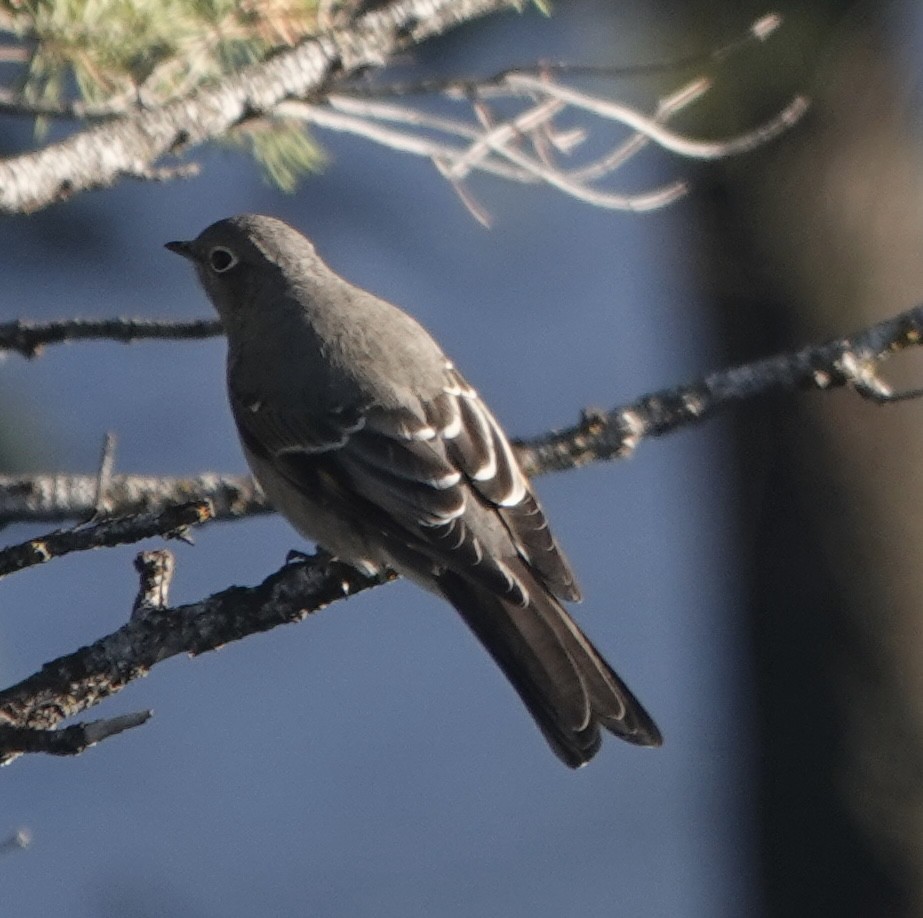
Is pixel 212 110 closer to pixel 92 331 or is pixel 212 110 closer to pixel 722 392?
pixel 92 331

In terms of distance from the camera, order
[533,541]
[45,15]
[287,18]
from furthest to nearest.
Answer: [533,541], [287,18], [45,15]

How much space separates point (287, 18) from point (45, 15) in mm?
448

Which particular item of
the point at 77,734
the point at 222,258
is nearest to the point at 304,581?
the point at 77,734

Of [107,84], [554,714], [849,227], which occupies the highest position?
[849,227]

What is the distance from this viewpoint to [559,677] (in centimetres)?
326

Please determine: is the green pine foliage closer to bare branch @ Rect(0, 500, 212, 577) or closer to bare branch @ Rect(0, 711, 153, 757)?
bare branch @ Rect(0, 500, 212, 577)

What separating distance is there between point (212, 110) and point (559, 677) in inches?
46.1

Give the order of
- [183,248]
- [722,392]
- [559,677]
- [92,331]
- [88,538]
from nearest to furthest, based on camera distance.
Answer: [88,538] → [92,331] → [722,392] → [559,677] → [183,248]

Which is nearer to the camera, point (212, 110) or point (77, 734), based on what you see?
point (77, 734)

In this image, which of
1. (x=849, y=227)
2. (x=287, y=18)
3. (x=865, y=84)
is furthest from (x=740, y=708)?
(x=287, y=18)

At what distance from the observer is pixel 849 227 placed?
609cm

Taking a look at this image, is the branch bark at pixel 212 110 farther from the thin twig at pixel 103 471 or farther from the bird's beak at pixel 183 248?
the bird's beak at pixel 183 248

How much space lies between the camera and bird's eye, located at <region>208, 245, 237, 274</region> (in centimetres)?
443

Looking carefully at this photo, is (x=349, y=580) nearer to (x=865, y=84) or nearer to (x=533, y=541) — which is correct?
(x=533, y=541)
